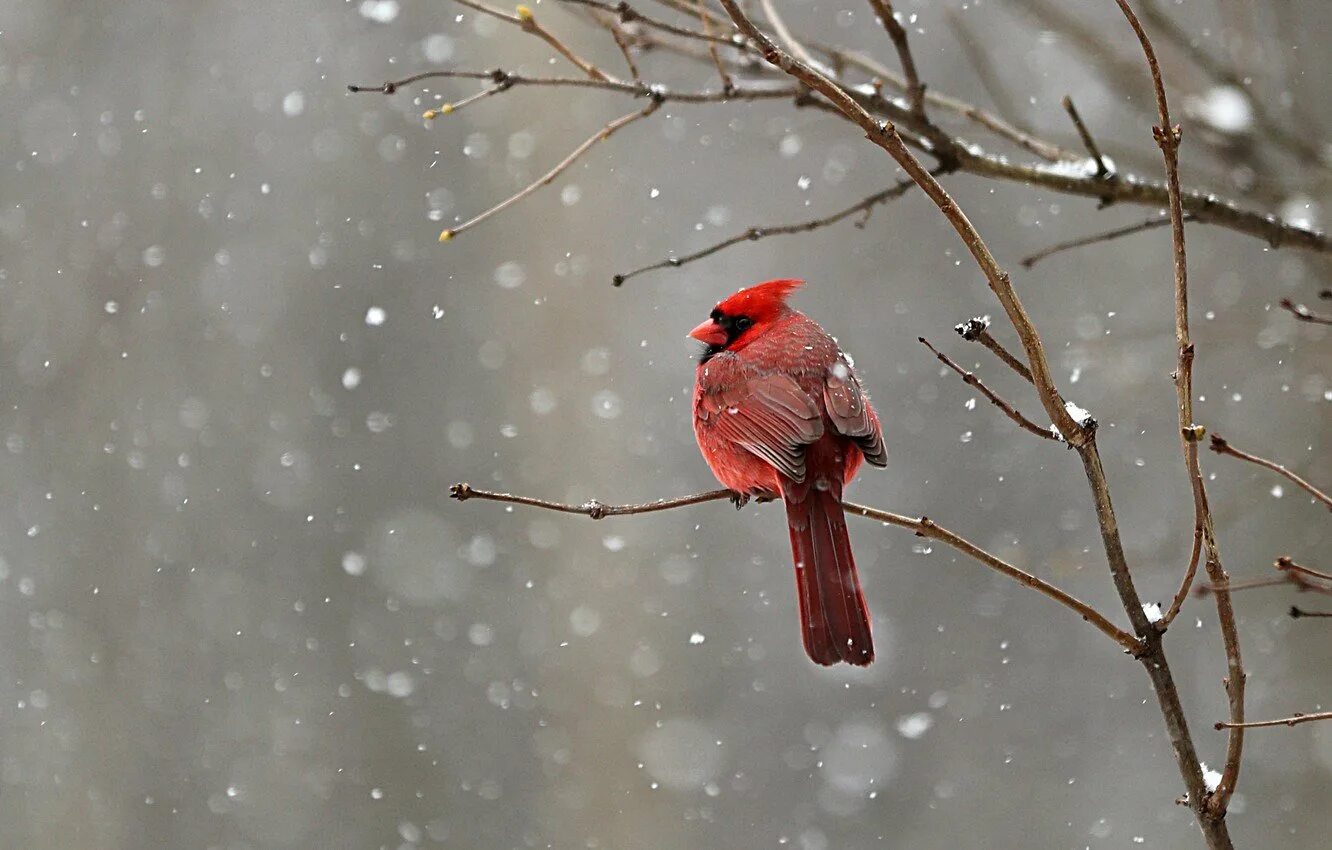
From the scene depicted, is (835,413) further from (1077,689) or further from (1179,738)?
(1077,689)

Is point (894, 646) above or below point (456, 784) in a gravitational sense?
above

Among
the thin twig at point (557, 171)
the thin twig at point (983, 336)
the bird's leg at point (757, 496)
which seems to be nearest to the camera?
the thin twig at point (983, 336)

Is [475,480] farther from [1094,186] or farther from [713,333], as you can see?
[1094,186]

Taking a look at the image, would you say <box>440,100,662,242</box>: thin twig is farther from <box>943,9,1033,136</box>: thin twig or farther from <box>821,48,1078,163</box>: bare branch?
<box>943,9,1033,136</box>: thin twig

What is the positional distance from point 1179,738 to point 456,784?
25.3 ft

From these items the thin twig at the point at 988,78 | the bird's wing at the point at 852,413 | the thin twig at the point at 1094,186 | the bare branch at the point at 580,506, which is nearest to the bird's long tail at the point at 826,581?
the bird's wing at the point at 852,413

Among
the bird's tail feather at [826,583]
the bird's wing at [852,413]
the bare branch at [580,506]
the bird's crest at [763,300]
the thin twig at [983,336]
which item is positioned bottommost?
the bare branch at [580,506]

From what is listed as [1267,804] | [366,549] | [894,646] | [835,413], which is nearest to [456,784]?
[366,549]

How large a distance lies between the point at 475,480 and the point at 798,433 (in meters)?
6.40

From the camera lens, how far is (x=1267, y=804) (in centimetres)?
777

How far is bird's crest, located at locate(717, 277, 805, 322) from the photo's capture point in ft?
10.1

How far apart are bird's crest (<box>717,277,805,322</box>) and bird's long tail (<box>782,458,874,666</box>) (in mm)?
673

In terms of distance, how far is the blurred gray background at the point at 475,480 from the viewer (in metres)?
8.48

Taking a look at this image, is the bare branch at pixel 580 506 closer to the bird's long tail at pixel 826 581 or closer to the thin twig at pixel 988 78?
the bird's long tail at pixel 826 581
